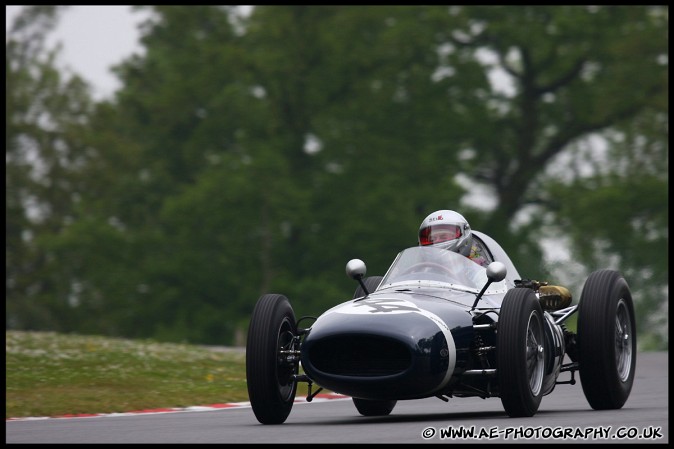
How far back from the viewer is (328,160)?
46.7m

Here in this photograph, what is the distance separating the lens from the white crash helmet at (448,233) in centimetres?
1239

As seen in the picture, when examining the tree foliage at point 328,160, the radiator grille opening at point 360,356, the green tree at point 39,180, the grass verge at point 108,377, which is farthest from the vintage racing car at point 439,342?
the green tree at point 39,180

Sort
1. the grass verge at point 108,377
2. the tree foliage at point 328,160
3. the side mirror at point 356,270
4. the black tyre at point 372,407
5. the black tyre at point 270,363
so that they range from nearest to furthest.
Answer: the black tyre at point 270,363, the side mirror at point 356,270, the black tyre at point 372,407, the grass verge at point 108,377, the tree foliage at point 328,160

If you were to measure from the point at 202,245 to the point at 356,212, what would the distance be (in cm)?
569

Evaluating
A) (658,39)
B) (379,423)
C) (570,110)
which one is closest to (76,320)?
(570,110)

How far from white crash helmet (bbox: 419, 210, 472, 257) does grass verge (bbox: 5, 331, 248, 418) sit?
403 cm

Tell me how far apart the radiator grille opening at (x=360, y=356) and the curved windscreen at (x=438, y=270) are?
151 cm

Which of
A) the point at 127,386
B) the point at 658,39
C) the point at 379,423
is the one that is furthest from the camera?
the point at 658,39

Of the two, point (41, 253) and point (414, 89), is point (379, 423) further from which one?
point (41, 253)

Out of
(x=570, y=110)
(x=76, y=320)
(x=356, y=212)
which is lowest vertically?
(x=76, y=320)

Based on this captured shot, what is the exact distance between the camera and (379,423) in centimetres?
1124

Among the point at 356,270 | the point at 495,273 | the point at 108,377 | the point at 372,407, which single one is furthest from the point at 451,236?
the point at 108,377

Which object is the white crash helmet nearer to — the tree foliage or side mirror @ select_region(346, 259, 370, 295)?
side mirror @ select_region(346, 259, 370, 295)

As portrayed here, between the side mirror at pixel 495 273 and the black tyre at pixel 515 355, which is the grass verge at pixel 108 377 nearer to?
the side mirror at pixel 495 273
